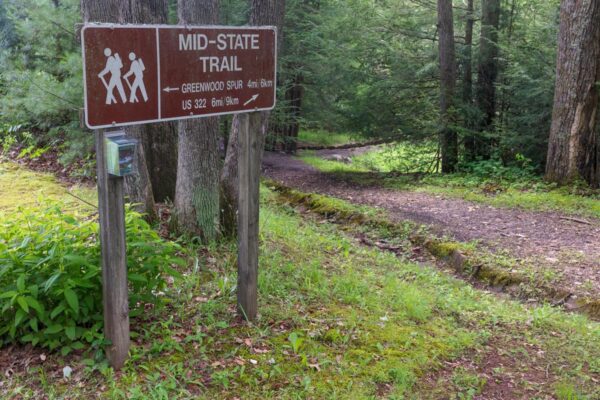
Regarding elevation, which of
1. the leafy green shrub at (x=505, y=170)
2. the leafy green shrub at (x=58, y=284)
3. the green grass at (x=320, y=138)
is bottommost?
the green grass at (x=320, y=138)

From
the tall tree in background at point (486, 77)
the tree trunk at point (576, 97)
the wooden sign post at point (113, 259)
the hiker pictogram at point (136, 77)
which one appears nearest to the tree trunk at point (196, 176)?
the wooden sign post at point (113, 259)

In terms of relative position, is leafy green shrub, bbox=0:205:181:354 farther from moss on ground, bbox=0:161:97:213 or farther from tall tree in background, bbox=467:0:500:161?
tall tree in background, bbox=467:0:500:161

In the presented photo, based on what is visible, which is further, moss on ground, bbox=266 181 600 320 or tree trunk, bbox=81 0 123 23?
tree trunk, bbox=81 0 123 23

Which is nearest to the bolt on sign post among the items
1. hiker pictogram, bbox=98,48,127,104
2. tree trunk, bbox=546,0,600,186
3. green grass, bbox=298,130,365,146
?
hiker pictogram, bbox=98,48,127,104

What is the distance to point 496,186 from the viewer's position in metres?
11.6

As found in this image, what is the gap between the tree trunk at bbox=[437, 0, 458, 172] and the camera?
1371 centimetres

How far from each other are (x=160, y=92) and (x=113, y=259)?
1.05 meters

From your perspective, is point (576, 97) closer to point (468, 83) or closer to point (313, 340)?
point (468, 83)

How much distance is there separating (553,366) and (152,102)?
3.60m

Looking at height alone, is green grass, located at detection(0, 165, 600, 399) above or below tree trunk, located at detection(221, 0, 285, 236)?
below

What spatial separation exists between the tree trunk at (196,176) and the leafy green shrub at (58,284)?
168 centimetres

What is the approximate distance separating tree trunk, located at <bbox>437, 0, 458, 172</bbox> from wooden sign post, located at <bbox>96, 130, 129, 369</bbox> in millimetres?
11492

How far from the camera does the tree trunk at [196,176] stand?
5.69m

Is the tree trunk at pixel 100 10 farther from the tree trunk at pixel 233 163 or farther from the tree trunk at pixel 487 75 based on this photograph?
the tree trunk at pixel 487 75
